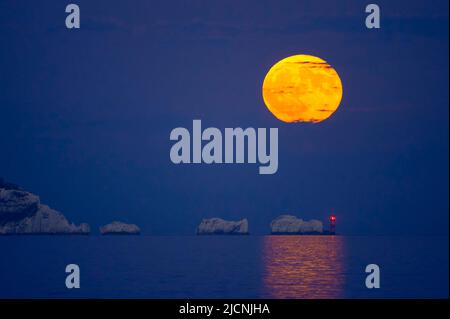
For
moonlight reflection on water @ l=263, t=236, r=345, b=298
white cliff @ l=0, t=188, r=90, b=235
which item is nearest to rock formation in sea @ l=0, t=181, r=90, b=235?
white cliff @ l=0, t=188, r=90, b=235

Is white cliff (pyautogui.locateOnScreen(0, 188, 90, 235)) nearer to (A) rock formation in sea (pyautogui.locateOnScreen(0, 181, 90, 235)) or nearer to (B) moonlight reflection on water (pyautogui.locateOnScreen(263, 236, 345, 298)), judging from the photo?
(A) rock formation in sea (pyautogui.locateOnScreen(0, 181, 90, 235))

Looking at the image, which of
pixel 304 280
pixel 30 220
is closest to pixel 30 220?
pixel 30 220

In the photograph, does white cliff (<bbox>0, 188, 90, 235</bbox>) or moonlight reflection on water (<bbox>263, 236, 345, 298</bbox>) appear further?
white cliff (<bbox>0, 188, 90, 235</bbox>)

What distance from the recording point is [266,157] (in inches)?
1220

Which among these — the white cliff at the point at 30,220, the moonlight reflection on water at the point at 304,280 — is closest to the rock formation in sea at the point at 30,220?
the white cliff at the point at 30,220

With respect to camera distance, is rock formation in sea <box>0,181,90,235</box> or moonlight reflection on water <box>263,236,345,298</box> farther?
rock formation in sea <box>0,181,90,235</box>

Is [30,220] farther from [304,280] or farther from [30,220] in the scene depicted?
[304,280]

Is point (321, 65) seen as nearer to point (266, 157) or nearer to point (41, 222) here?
point (266, 157)

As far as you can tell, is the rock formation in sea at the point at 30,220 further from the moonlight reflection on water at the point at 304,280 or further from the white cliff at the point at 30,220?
the moonlight reflection on water at the point at 304,280

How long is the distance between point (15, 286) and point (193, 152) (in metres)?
15.4

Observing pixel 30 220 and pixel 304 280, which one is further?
pixel 30 220

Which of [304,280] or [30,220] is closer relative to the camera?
[304,280]

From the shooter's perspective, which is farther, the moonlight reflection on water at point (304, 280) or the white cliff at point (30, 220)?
the white cliff at point (30, 220)

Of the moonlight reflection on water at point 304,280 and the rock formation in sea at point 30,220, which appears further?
the rock formation in sea at point 30,220
